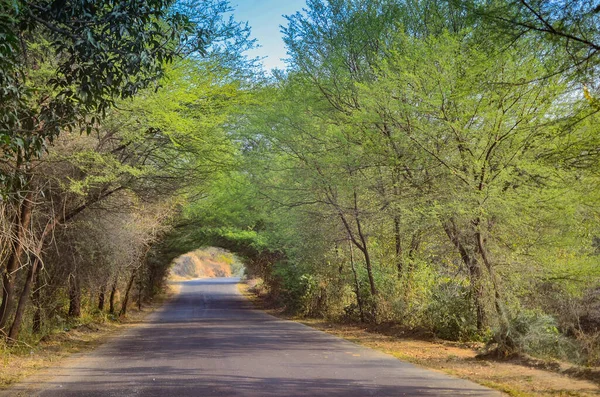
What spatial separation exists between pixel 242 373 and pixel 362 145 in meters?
7.10

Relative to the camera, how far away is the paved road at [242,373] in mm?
8109

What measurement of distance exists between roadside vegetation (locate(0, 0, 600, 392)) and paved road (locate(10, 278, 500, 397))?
2.46m

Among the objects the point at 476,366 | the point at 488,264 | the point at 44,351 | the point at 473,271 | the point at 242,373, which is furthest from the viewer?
the point at 473,271

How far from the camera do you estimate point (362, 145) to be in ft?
48.5

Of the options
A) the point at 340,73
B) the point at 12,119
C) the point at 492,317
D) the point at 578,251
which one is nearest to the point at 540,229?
the point at 578,251

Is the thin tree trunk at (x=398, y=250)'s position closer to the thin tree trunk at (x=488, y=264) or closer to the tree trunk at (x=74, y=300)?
the thin tree trunk at (x=488, y=264)

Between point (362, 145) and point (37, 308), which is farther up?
point (362, 145)

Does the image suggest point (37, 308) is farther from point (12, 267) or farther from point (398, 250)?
point (398, 250)

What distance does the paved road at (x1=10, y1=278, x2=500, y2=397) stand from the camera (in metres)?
A: 8.11

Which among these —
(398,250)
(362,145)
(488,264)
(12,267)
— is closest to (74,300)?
(12,267)

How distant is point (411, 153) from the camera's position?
1334 cm

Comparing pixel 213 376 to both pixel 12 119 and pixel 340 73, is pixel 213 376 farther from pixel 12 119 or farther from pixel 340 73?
pixel 340 73

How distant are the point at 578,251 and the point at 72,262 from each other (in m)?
13.2

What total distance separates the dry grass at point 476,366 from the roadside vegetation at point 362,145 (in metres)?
0.64
